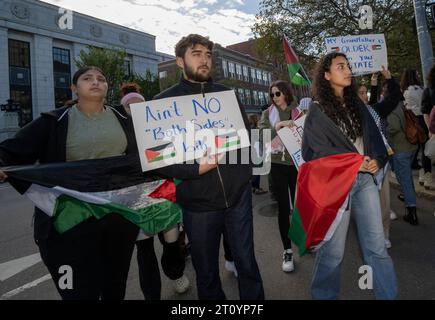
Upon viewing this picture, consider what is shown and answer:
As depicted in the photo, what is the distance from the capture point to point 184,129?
235 centimetres

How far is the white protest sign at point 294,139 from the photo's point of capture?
3.50 m

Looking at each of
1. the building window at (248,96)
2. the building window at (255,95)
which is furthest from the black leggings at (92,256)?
the building window at (255,95)

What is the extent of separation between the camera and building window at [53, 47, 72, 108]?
3222 centimetres

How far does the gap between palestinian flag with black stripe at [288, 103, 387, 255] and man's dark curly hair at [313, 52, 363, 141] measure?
70mm

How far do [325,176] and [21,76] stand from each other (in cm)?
3326

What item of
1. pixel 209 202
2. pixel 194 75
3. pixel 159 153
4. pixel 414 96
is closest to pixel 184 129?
pixel 159 153

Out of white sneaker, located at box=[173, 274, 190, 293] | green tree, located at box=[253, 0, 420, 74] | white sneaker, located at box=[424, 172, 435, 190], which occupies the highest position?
green tree, located at box=[253, 0, 420, 74]

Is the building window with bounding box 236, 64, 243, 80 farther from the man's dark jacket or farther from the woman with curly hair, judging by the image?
the man's dark jacket

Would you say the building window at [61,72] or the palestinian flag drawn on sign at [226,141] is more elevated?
the building window at [61,72]

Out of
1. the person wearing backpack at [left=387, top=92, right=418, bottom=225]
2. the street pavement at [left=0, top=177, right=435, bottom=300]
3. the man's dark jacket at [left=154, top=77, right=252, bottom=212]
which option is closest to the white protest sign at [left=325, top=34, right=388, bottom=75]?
the person wearing backpack at [left=387, top=92, right=418, bottom=225]

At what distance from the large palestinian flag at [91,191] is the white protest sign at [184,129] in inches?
Result: 10.5

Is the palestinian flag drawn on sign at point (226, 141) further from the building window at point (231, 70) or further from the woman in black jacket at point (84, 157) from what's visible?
the building window at point (231, 70)
